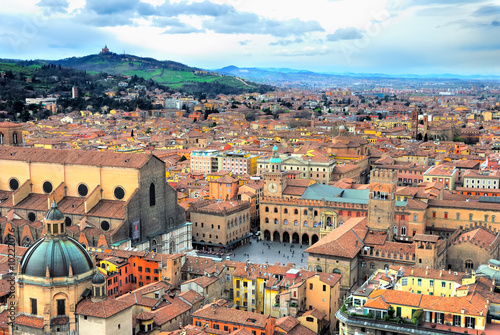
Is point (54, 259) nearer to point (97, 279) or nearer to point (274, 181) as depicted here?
point (97, 279)

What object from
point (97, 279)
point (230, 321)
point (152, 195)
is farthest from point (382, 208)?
point (97, 279)

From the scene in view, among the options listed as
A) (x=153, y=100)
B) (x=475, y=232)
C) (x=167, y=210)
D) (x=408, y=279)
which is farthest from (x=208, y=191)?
(x=153, y=100)

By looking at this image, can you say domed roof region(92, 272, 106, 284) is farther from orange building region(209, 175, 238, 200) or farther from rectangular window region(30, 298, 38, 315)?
orange building region(209, 175, 238, 200)

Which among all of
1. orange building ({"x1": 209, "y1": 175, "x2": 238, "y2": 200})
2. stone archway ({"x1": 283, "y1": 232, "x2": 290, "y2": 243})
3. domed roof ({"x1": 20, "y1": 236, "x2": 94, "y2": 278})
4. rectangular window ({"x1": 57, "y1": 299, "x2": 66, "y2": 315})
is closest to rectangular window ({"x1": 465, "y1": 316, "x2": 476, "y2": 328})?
domed roof ({"x1": 20, "y1": 236, "x2": 94, "y2": 278})

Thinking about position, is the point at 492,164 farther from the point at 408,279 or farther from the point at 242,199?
the point at 408,279

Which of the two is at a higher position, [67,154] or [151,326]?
[67,154]

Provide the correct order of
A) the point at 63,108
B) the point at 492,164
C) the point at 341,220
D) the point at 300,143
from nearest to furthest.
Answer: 1. the point at 341,220
2. the point at 492,164
3. the point at 300,143
4. the point at 63,108
